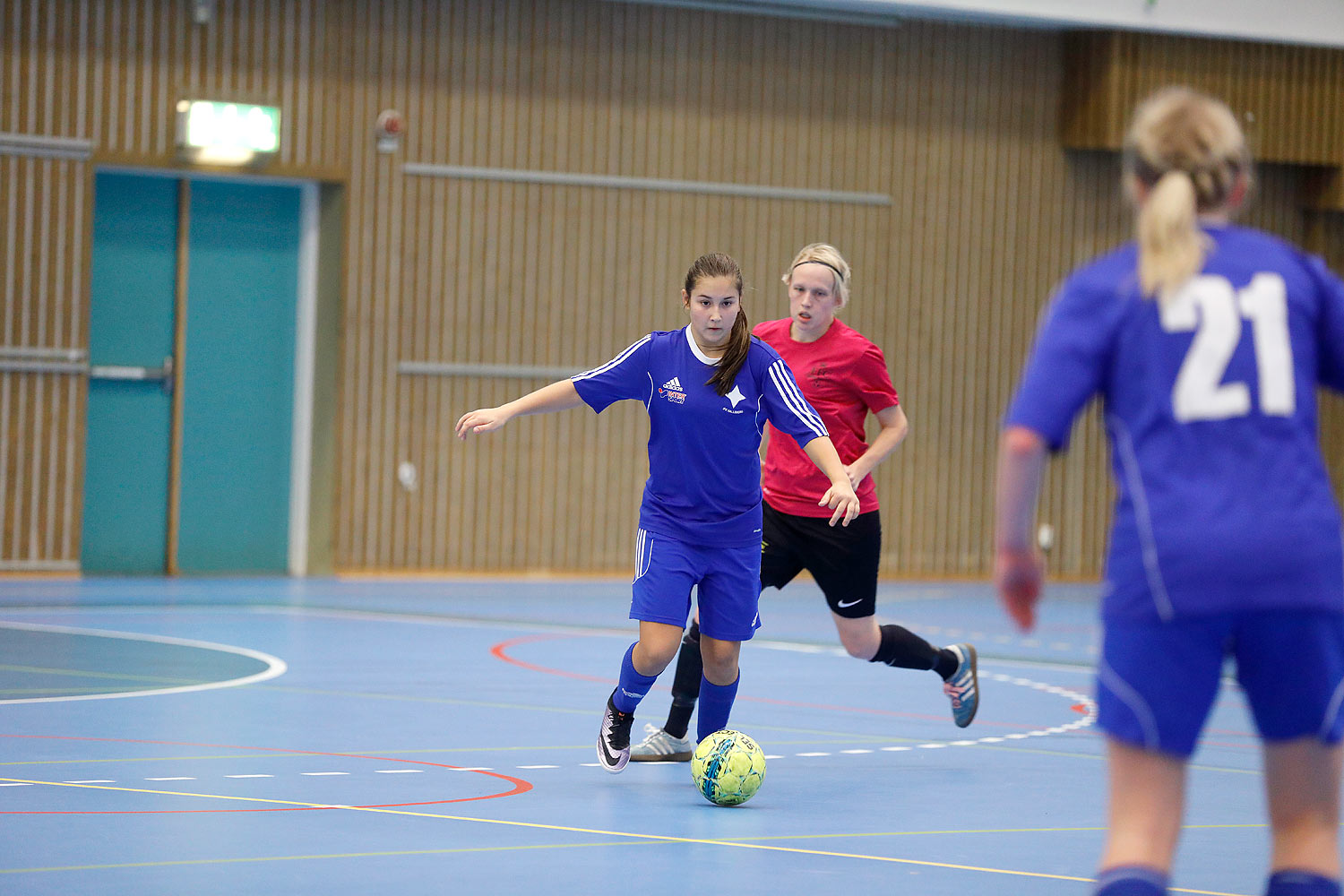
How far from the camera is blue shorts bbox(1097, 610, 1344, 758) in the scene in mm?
2580

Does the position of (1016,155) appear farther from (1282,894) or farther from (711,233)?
(1282,894)

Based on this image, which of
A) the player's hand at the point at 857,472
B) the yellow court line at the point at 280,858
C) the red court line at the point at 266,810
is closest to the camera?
the yellow court line at the point at 280,858

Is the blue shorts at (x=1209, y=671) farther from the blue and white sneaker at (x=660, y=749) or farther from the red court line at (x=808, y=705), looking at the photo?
the red court line at (x=808, y=705)

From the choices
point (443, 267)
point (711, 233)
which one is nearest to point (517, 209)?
point (443, 267)

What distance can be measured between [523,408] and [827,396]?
1.52m

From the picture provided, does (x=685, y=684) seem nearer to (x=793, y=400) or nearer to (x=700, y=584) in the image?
(x=700, y=584)

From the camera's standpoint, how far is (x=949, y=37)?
15281 mm

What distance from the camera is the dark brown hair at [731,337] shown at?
528cm

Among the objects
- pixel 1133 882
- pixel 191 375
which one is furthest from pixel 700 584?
pixel 191 375

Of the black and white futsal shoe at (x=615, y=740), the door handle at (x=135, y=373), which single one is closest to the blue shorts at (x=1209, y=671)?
the black and white futsal shoe at (x=615, y=740)

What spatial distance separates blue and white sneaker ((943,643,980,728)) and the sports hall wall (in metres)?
7.74

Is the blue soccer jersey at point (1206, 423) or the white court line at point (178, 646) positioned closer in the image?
the blue soccer jersey at point (1206, 423)

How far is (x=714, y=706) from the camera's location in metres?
5.61

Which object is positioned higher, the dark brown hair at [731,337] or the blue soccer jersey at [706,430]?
the dark brown hair at [731,337]
